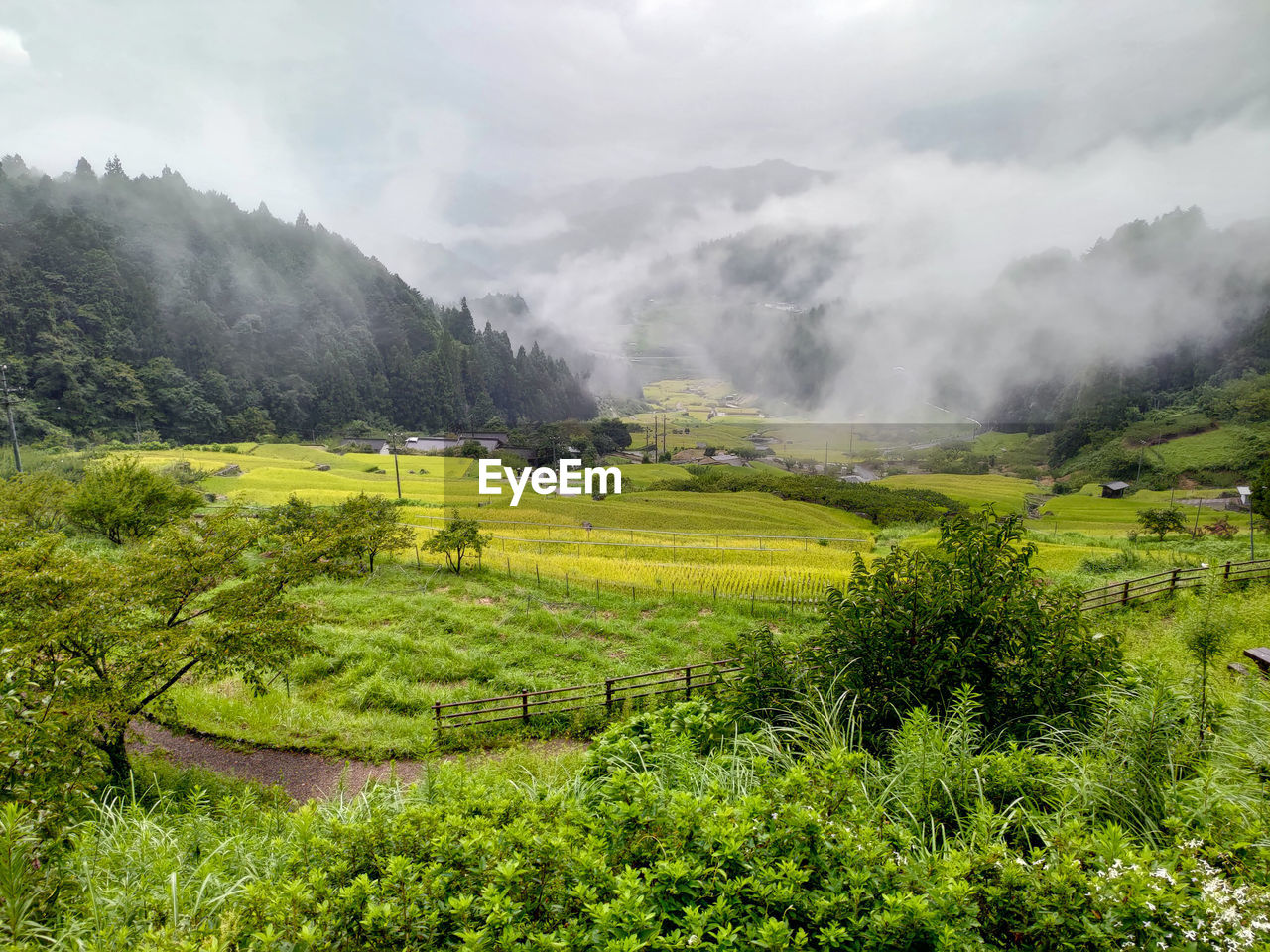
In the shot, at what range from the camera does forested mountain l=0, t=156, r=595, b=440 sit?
2704 inches

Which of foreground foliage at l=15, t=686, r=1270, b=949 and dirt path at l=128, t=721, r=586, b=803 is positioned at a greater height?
foreground foliage at l=15, t=686, r=1270, b=949

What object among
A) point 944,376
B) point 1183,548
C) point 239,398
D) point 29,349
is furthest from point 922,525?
point 29,349

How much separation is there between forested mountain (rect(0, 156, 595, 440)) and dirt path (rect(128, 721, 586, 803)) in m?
75.1

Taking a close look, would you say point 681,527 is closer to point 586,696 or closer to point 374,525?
point 374,525

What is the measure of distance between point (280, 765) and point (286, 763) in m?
0.08

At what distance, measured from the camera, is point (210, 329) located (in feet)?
276

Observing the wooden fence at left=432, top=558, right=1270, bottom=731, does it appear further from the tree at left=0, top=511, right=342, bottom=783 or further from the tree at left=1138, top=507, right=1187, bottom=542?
the tree at left=1138, top=507, right=1187, bottom=542

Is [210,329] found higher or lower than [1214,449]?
higher

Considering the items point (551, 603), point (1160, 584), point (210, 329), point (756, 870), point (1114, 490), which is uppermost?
point (210, 329)

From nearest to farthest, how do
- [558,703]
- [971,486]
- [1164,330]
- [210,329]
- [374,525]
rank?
[558,703] → [374,525] → [971,486] → [210,329] → [1164,330]

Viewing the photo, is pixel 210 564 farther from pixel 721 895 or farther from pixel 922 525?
pixel 922 525

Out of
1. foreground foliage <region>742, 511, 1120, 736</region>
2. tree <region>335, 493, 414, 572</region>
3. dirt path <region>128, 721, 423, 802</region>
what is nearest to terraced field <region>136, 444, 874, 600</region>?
tree <region>335, 493, 414, 572</region>

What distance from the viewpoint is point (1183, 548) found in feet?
73.2

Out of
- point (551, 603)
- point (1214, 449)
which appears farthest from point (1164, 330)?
point (551, 603)
